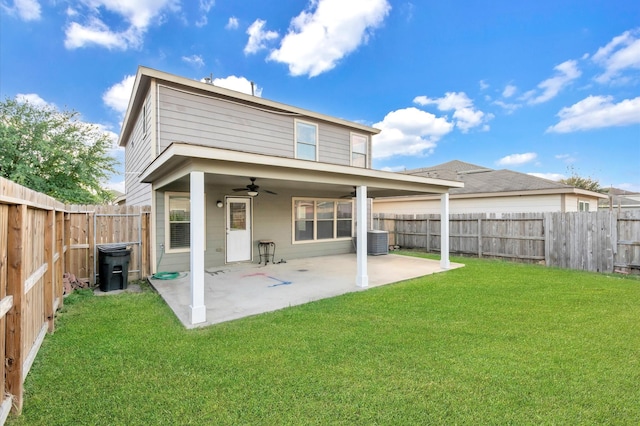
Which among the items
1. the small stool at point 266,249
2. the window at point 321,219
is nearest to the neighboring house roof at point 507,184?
the window at point 321,219

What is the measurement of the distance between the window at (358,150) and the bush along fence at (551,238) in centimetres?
346

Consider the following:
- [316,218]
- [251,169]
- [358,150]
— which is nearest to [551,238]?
[358,150]

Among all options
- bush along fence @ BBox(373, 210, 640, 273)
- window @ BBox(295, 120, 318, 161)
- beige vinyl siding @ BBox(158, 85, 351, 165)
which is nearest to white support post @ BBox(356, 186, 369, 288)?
beige vinyl siding @ BBox(158, 85, 351, 165)

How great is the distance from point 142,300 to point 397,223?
10.3 meters

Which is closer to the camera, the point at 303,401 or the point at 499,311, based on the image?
the point at 303,401

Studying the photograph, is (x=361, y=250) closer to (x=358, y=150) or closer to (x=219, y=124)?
Result: (x=219, y=124)

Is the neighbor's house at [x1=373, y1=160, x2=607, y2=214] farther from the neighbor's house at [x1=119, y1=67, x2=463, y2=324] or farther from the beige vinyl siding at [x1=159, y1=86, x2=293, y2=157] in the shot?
the beige vinyl siding at [x1=159, y1=86, x2=293, y2=157]

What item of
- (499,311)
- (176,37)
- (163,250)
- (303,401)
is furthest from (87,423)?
(176,37)

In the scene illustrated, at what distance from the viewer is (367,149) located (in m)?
11.2

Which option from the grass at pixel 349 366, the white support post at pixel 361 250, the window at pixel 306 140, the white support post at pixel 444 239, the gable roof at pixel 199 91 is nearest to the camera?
the grass at pixel 349 366

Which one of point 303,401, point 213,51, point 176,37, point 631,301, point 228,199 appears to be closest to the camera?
point 303,401

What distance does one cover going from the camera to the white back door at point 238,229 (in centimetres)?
823

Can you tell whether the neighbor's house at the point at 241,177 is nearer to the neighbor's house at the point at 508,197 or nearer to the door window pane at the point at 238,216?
the door window pane at the point at 238,216

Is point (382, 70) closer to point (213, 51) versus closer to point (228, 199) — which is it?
point (213, 51)
